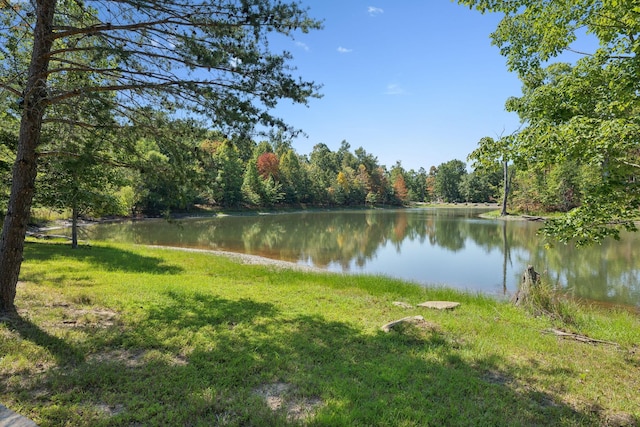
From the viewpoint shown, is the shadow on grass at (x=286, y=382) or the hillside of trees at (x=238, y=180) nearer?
the shadow on grass at (x=286, y=382)

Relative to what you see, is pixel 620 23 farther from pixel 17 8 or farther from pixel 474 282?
pixel 474 282

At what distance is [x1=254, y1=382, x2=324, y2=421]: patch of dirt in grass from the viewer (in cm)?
297

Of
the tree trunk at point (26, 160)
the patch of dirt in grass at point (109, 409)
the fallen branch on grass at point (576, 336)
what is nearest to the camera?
the patch of dirt in grass at point (109, 409)

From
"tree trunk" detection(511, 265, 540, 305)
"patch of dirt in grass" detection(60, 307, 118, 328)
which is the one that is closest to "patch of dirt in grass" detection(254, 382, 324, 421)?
"patch of dirt in grass" detection(60, 307, 118, 328)

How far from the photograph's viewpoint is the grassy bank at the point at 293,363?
2.98 metres

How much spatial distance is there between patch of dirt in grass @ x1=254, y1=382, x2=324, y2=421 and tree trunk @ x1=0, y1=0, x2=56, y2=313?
4.07 meters

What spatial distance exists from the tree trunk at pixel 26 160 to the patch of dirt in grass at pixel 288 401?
13.4 ft

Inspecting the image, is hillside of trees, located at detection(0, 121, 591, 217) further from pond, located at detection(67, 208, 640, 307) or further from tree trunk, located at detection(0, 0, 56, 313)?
pond, located at detection(67, 208, 640, 307)

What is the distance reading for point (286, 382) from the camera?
355cm

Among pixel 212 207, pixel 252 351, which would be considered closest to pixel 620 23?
pixel 252 351

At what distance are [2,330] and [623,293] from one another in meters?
15.5

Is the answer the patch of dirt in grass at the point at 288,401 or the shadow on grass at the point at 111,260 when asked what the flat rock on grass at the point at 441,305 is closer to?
the patch of dirt in grass at the point at 288,401

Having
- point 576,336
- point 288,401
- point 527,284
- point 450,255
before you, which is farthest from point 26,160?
point 450,255

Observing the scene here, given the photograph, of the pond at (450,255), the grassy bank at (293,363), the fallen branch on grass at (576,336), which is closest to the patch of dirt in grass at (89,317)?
the grassy bank at (293,363)
